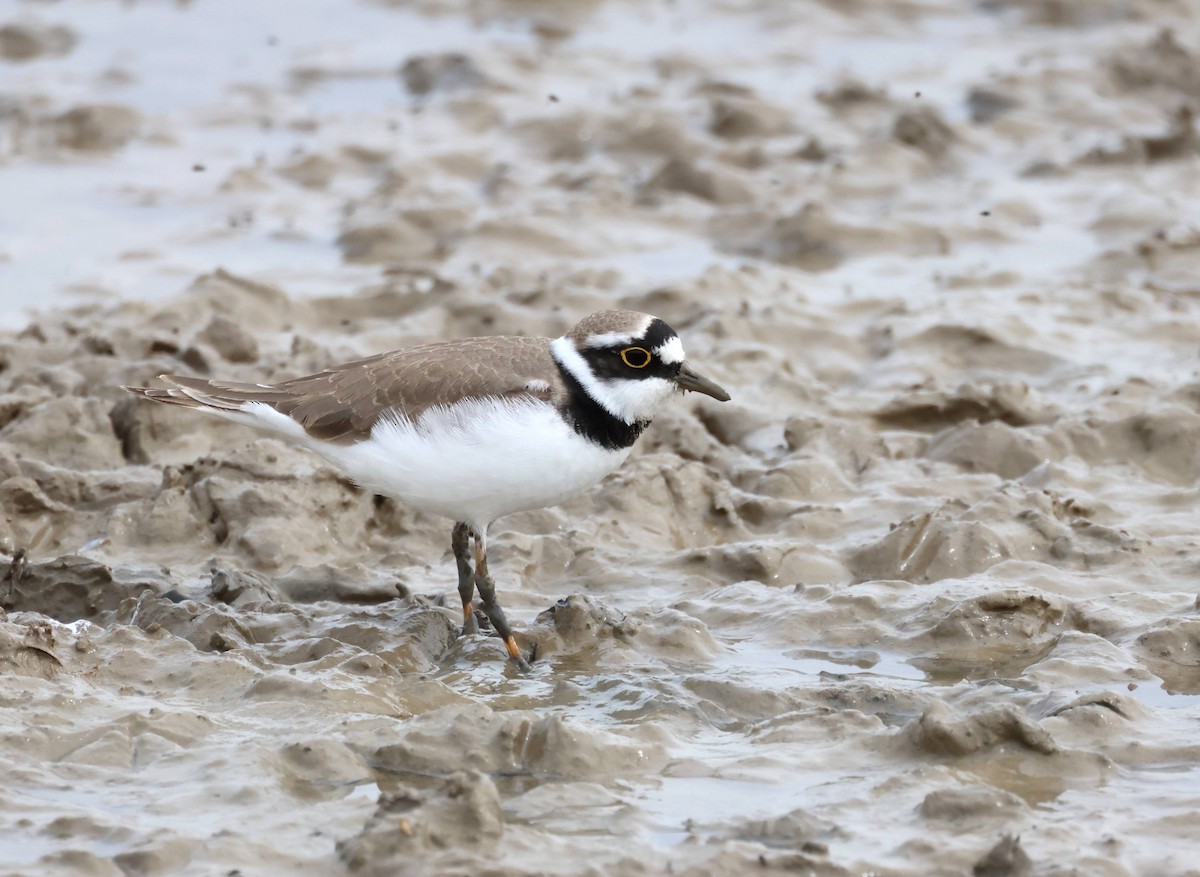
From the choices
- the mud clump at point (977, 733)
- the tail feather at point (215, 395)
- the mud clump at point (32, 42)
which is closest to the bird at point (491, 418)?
the tail feather at point (215, 395)

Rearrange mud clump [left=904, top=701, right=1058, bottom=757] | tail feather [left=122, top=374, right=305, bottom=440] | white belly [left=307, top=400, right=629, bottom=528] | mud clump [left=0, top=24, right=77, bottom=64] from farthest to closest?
mud clump [left=0, top=24, right=77, bottom=64] < tail feather [left=122, top=374, right=305, bottom=440] < white belly [left=307, top=400, right=629, bottom=528] < mud clump [left=904, top=701, right=1058, bottom=757]

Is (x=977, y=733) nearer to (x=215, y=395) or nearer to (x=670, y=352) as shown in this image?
(x=670, y=352)

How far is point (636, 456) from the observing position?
9.42 m

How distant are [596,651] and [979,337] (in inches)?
197

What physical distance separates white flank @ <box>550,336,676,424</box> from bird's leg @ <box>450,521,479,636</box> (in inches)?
39.9

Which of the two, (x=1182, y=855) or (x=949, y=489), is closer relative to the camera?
(x=1182, y=855)

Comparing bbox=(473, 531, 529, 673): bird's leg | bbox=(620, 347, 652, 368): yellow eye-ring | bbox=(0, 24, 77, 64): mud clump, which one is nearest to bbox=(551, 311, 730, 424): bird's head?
bbox=(620, 347, 652, 368): yellow eye-ring

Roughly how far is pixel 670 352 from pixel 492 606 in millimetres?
1487

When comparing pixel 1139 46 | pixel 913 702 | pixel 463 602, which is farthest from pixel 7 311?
pixel 1139 46

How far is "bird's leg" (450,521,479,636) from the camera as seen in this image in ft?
25.2

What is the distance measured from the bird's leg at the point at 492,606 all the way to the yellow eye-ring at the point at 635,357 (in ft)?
3.64

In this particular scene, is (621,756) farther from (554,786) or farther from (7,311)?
(7,311)

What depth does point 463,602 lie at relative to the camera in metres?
7.73

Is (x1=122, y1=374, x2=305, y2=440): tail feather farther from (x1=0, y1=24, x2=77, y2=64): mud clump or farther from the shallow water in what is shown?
(x1=0, y1=24, x2=77, y2=64): mud clump
